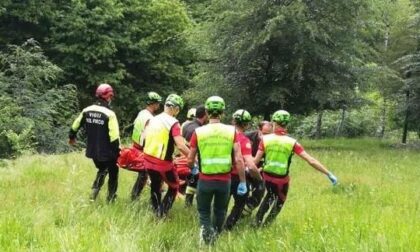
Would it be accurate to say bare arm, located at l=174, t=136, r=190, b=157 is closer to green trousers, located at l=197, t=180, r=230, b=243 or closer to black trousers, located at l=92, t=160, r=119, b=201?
green trousers, located at l=197, t=180, r=230, b=243

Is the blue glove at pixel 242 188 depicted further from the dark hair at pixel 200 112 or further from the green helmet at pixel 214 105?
the dark hair at pixel 200 112

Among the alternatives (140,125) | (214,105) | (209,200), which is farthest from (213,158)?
(140,125)

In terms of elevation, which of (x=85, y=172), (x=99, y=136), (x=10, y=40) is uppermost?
(x=10, y=40)

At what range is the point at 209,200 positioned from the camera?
7.92 meters

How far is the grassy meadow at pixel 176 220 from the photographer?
6602 mm

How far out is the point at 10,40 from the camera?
109ft

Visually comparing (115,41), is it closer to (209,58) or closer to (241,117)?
(209,58)

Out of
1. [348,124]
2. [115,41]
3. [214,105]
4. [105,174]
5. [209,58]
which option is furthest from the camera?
[348,124]

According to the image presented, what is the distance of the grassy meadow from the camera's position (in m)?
6.60

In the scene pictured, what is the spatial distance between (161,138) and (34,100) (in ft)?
64.8

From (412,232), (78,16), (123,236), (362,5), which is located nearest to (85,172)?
(123,236)

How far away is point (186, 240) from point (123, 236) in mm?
1061

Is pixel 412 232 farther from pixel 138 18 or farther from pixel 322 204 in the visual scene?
pixel 138 18

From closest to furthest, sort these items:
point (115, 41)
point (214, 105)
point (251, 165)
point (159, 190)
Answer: point (214, 105), point (251, 165), point (159, 190), point (115, 41)
